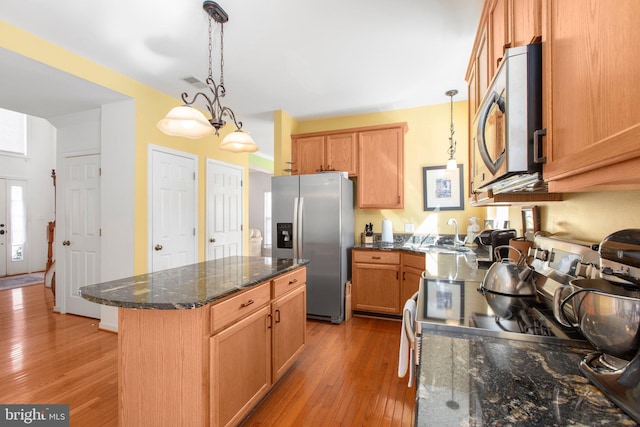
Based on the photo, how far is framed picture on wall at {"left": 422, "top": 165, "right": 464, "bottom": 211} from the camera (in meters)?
3.63

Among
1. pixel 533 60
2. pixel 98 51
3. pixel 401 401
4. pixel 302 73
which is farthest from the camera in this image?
pixel 302 73

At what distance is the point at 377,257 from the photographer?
136 inches

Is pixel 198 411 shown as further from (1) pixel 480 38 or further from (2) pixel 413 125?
(2) pixel 413 125

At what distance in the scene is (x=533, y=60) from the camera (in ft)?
3.01

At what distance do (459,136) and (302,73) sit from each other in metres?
2.08

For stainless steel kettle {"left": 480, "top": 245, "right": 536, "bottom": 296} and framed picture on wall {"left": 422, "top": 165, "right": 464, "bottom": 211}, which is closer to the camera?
stainless steel kettle {"left": 480, "top": 245, "right": 536, "bottom": 296}

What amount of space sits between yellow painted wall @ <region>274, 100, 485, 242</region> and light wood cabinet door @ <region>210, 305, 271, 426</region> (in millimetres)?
2461

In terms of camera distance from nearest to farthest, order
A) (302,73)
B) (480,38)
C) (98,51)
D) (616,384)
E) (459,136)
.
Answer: (616,384), (480,38), (98,51), (302,73), (459,136)

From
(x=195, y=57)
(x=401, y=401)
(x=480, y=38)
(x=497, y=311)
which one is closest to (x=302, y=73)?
(x=195, y=57)

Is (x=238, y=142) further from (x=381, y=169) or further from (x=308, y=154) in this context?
(x=381, y=169)

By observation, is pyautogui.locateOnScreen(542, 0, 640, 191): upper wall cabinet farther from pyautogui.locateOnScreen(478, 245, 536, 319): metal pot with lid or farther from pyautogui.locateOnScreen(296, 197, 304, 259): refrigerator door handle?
pyautogui.locateOnScreen(296, 197, 304, 259): refrigerator door handle

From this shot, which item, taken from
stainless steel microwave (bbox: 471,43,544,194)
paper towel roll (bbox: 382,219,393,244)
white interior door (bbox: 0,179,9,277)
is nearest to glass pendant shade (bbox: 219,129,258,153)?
stainless steel microwave (bbox: 471,43,544,194)

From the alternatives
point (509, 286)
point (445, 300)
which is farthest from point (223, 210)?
point (509, 286)

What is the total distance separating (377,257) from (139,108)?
307 cm
